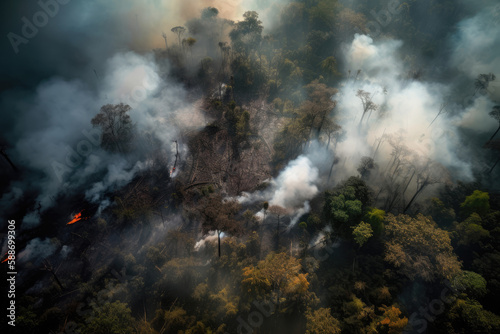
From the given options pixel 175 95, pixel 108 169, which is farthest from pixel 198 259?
pixel 175 95

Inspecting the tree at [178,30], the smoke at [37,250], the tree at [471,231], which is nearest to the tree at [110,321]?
the smoke at [37,250]

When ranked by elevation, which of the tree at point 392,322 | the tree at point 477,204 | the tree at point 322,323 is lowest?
the tree at point 322,323

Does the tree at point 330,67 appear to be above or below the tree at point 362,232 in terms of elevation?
above

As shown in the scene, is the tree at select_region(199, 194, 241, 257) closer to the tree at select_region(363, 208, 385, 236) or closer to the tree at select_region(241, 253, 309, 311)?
the tree at select_region(241, 253, 309, 311)

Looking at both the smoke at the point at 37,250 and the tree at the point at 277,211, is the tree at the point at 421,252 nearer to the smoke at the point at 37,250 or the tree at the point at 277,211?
the tree at the point at 277,211

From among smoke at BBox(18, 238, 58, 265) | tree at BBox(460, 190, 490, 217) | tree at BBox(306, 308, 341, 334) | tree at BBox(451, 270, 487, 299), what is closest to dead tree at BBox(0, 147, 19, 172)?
smoke at BBox(18, 238, 58, 265)

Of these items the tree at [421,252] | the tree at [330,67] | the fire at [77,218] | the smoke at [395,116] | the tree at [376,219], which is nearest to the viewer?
the tree at [421,252]

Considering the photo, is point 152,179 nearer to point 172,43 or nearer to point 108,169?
point 108,169

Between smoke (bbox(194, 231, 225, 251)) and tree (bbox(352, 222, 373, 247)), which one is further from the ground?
tree (bbox(352, 222, 373, 247))
